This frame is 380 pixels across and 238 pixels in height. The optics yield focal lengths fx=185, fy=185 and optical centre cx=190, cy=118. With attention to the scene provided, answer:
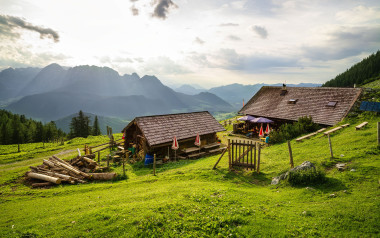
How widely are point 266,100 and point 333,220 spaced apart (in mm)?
31719

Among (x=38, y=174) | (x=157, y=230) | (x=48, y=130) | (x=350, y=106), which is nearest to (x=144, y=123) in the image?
(x=38, y=174)

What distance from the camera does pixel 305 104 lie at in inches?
1153

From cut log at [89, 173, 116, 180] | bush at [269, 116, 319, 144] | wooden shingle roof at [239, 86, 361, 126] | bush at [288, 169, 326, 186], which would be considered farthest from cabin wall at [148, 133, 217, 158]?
bush at [288, 169, 326, 186]

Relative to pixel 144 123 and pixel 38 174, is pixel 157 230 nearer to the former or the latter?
pixel 38 174

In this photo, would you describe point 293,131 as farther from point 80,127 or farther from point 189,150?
point 80,127

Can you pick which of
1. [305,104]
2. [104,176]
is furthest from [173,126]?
[305,104]

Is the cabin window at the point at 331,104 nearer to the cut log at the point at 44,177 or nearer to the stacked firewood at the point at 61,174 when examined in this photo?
the stacked firewood at the point at 61,174

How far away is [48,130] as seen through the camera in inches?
2783

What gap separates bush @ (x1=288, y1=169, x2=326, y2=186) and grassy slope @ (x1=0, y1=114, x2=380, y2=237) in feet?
1.29

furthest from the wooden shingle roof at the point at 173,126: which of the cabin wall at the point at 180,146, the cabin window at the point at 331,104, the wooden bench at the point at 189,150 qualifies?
the cabin window at the point at 331,104

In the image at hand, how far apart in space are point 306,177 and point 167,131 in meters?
16.3

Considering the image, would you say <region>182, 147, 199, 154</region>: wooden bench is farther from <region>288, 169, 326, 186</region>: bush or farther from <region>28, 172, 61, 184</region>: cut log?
<region>288, 169, 326, 186</region>: bush

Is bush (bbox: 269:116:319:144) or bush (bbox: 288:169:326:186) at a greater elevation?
bush (bbox: 269:116:319:144)

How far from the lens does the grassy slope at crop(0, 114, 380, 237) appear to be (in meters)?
6.59
